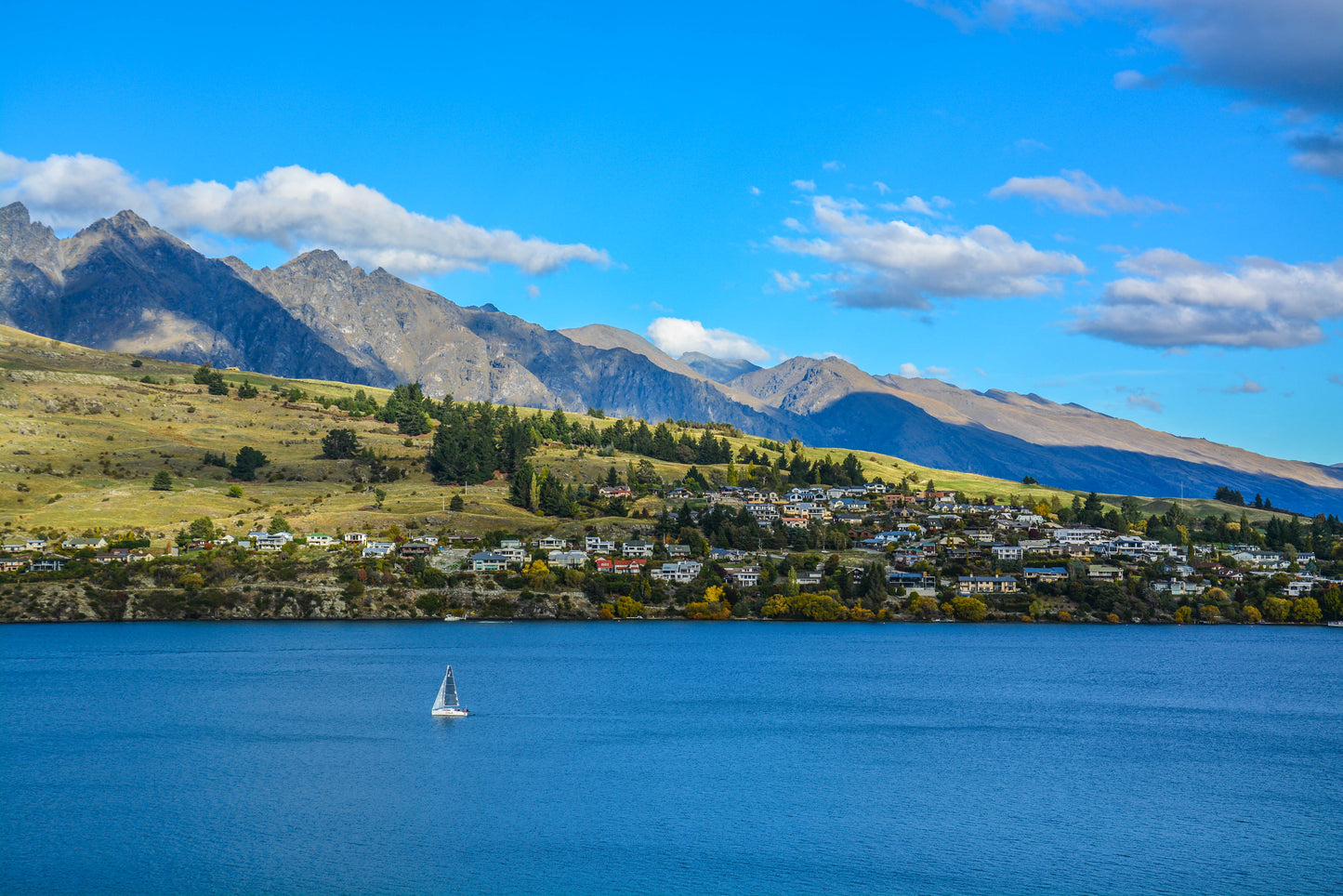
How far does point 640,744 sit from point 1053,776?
2084 centimetres

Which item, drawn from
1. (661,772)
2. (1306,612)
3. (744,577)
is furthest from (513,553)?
(1306,612)

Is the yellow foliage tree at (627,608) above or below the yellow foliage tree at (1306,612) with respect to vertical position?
below

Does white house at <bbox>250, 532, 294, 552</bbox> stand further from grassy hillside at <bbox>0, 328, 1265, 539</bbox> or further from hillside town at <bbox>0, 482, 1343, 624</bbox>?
grassy hillside at <bbox>0, 328, 1265, 539</bbox>

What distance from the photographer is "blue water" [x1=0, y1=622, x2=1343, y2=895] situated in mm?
40812

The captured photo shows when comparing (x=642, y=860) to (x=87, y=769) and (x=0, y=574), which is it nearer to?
(x=87, y=769)

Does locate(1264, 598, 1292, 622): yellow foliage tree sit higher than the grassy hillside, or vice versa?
locate(1264, 598, 1292, 622): yellow foliage tree

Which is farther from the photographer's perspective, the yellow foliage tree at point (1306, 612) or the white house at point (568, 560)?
the white house at point (568, 560)

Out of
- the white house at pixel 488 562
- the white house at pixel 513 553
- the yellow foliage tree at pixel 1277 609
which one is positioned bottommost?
the white house at pixel 488 562

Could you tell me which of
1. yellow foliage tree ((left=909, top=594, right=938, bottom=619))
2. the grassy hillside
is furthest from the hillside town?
the grassy hillside

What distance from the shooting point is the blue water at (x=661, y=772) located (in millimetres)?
40812

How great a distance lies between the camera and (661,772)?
5488cm

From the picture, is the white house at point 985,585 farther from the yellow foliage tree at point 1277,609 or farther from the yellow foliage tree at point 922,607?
the yellow foliage tree at point 1277,609

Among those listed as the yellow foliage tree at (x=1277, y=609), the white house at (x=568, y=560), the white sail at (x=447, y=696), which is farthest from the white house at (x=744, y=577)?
the white sail at (x=447, y=696)

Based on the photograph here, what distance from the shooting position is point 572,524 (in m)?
155
